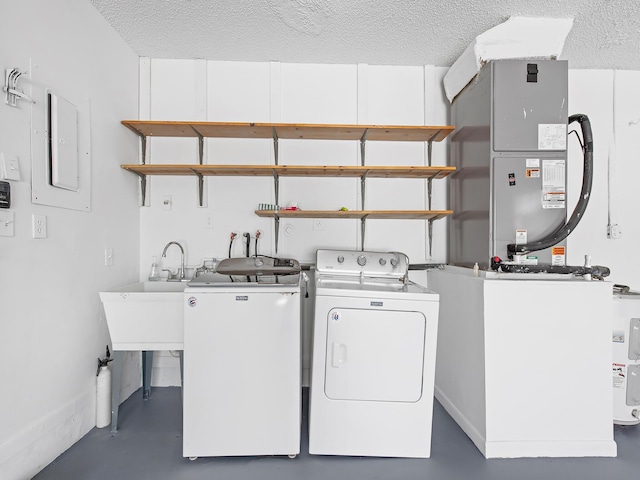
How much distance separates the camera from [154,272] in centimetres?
288

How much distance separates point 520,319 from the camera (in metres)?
2.04

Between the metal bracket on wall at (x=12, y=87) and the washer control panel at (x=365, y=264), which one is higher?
the metal bracket on wall at (x=12, y=87)

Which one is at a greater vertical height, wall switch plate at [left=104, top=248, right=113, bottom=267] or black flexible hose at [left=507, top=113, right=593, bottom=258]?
black flexible hose at [left=507, top=113, right=593, bottom=258]

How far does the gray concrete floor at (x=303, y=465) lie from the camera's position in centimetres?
187

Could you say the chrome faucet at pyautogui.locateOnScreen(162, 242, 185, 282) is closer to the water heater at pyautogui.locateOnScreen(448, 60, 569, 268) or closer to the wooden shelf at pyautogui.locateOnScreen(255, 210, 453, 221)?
the wooden shelf at pyautogui.locateOnScreen(255, 210, 453, 221)

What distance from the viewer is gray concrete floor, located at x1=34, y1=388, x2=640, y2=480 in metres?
1.87

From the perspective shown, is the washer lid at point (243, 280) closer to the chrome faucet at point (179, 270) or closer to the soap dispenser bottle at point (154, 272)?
the chrome faucet at point (179, 270)

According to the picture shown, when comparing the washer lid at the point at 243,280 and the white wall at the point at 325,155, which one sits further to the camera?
the white wall at the point at 325,155

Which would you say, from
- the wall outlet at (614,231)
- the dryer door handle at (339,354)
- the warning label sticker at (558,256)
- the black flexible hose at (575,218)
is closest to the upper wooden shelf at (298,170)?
the black flexible hose at (575,218)

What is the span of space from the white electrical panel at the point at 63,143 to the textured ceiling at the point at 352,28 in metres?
0.82

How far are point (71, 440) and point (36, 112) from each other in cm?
186

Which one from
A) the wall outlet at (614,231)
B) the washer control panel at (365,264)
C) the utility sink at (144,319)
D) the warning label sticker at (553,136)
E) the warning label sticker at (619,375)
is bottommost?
the warning label sticker at (619,375)

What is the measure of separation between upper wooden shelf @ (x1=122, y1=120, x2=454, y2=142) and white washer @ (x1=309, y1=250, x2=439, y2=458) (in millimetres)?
1295

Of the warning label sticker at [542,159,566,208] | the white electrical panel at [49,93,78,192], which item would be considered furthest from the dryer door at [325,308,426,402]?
the white electrical panel at [49,93,78,192]
